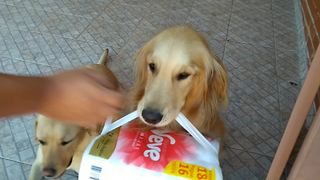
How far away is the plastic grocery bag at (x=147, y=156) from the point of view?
43.6 inches

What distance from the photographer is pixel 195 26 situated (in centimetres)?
269

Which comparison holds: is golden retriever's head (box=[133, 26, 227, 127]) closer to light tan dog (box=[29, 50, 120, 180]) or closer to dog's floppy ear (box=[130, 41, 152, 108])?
dog's floppy ear (box=[130, 41, 152, 108])

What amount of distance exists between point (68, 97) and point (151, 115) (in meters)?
0.66

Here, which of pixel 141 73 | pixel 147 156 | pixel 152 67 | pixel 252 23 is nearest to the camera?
pixel 147 156

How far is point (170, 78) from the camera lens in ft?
4.52

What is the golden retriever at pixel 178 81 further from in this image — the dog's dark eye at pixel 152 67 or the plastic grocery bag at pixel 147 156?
the plastic grocery bag at pixel 147 156

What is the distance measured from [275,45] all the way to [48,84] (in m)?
2.17

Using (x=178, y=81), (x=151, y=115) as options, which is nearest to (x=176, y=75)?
(x=178, y=81)

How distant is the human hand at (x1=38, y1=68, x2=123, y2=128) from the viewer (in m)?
0.68

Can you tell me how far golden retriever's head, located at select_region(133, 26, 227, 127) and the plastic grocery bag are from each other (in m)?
0.10

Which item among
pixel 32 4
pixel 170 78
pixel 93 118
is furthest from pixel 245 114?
pixel 32 4

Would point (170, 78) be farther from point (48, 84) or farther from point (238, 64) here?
point (238, 64)

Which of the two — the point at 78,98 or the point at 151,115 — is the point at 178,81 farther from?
the point at 78,98

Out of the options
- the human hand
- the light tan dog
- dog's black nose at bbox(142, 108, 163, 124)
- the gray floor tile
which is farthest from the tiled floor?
the human hand
